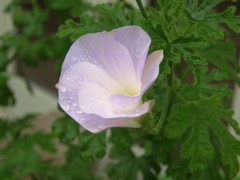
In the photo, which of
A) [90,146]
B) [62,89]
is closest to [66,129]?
[90,146]

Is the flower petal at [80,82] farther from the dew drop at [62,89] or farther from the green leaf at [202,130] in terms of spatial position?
the green leaf at [202,130]

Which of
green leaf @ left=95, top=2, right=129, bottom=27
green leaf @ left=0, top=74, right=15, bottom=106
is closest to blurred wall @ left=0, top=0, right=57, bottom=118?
green leaf @ left=0, top=74, right=15, bottom=106

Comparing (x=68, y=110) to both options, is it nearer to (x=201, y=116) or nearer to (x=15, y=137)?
(x=201, y=116)

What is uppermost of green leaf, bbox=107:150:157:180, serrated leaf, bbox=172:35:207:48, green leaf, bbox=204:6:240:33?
serrated leaf, bbox=172:35:207:48

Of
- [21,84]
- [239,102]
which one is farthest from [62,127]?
[21,84]

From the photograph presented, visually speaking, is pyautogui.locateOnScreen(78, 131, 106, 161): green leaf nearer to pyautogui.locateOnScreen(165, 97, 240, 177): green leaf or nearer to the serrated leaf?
pyautogui.locateOnScreen(165, 97, 240, 177): green leaf

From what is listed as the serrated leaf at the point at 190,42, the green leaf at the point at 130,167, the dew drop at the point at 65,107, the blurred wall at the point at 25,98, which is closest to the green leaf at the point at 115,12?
the serrated leaf at the point at 190,42

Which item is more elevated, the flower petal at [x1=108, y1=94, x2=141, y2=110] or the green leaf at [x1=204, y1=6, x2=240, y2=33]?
the flower petal at [x1=108, y1=94, x2=141, y2=110]
